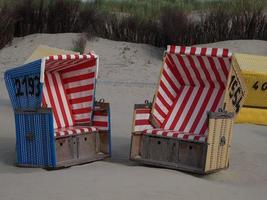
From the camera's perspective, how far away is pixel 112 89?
19.2 m

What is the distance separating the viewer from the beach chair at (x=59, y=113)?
31.8 feet

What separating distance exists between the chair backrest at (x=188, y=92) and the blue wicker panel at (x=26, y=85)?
1.82 m

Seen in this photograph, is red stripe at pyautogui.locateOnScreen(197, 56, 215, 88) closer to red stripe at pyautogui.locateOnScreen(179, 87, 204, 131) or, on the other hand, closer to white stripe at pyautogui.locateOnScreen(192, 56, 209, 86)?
white stripe at pyautogui.locateOnScreen(192, 56, 209, 86)

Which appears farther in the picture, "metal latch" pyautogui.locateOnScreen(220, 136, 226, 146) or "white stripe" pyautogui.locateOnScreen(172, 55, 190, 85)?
"white stripe" pyautogui.locateOnScreen(172, 55, 190, 85)

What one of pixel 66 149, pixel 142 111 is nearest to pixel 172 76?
pixel 142 111

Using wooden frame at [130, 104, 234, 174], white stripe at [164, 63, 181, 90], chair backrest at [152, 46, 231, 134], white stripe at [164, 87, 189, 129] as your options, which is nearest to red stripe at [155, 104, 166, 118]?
chair backrest at [152, 46, 231, 134]

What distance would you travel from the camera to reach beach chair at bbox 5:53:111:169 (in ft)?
31.8

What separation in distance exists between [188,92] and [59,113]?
196 cm

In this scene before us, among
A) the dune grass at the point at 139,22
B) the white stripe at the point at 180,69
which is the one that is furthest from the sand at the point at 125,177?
the dune grass at the point at 139,22

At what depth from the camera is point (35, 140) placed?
9.76 meters

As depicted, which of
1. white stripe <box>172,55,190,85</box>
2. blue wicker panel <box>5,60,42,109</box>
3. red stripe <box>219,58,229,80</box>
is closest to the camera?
blue wicker panel <box>5,60,42,109</box>

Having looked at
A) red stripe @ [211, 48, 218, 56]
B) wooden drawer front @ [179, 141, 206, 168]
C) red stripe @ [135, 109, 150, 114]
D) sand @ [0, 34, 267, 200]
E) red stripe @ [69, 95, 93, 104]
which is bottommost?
sand @ [0, 34, 267, 200]

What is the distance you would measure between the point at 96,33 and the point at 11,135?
47.3 ft

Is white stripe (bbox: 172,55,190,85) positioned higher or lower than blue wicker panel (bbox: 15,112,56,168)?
higher
